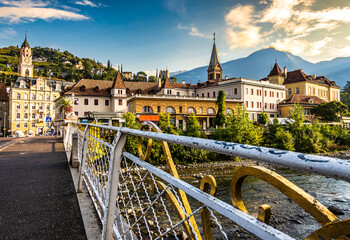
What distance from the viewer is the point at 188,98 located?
43.8 meters

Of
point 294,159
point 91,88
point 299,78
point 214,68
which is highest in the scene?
point 214,68

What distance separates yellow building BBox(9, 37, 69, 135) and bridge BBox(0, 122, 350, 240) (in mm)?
59791

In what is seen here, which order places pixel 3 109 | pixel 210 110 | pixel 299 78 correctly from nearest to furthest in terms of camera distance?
pixel 210 110, pixel 3 109, pixel 299 78

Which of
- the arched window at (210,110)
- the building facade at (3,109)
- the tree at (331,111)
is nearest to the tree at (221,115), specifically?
the arched window at (210,110)

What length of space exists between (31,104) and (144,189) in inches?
2662

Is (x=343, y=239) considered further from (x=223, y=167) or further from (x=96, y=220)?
(x=223, y=167)

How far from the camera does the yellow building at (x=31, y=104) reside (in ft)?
183

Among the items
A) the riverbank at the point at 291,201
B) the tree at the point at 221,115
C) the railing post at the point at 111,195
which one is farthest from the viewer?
the tree at the point at 221,115

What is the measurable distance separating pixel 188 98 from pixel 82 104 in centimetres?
2269

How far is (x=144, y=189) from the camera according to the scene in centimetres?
185

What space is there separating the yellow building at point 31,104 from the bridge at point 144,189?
59.8 m

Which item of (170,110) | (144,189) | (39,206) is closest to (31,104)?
(170,110)

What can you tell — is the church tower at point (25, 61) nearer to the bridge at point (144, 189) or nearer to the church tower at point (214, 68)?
the church tower at point (214, 68)

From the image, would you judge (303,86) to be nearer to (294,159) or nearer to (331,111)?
(331,111)
